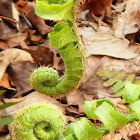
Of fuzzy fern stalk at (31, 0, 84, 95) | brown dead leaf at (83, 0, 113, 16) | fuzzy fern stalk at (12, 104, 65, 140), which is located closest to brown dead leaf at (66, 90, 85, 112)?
fuzzy fern stalk at (31, 0, 84, 95)

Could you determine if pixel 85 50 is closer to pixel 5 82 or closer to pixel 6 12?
pixel 5 82

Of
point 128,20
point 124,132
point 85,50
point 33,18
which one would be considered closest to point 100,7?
point 128,20

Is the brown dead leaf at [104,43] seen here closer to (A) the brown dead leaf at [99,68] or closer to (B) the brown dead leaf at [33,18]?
(A) the brown dead leaf at [99,68]

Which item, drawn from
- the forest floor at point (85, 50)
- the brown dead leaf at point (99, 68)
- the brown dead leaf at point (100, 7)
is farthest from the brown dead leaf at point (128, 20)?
the brown dead leaf at point (99, 68)

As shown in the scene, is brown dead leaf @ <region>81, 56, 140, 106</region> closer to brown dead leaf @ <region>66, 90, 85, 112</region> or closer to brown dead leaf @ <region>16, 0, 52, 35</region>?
brown dead leaf @ <region>66, 90, 85, 112</region>

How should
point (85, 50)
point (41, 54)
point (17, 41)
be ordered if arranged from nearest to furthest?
1. point (85, 50)
2. point (41, 54)
3. point (17, 41)

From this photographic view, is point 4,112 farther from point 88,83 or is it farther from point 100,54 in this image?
point 100,54

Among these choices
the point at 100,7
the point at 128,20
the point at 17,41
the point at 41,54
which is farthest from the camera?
the point at 100,7

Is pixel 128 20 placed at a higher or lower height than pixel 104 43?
higher

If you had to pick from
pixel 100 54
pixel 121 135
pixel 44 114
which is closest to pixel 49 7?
pixel 44 114
